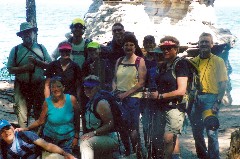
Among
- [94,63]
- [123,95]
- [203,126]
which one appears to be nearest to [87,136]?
[123,95]

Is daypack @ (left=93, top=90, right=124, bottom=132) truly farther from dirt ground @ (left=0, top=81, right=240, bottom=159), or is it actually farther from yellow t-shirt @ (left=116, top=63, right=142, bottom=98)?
dirt ground @ (left=0, top=81, right=240, bottom=159)

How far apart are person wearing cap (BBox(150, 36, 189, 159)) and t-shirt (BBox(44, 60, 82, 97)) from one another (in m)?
1.32

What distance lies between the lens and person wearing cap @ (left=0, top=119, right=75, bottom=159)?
4461 millimetres

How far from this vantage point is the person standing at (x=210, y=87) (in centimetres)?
520

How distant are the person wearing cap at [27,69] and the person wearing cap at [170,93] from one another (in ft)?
6.60

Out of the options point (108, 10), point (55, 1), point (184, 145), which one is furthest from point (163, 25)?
point (55, 1)

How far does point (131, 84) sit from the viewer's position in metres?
5.30

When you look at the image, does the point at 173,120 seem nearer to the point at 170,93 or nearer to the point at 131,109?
the point at 170,93

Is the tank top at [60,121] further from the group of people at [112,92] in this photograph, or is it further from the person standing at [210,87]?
the person standing at [210,87]

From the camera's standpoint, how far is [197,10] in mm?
12922

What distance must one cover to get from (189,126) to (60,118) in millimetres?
5014

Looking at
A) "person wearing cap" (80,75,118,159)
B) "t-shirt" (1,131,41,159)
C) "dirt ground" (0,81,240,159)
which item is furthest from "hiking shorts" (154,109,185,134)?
"t-shirt" (1,131,41,159)

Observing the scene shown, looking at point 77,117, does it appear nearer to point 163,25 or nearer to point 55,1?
A: point 163,25

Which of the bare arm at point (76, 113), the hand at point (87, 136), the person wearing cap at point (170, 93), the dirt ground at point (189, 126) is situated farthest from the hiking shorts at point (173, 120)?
the bare arm at point (76, 113)
